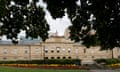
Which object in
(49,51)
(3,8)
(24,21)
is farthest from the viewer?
(49,51)

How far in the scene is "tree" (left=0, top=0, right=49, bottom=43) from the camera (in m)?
7.62

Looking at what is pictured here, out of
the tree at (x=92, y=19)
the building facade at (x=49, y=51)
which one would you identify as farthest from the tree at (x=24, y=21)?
the building facade at (x=49, y=51)

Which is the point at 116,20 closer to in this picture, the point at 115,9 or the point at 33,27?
the point at 115,9

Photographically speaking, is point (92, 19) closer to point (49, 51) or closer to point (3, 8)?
point (3, 8)

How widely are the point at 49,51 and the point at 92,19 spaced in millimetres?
82910

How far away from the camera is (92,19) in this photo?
281 inches

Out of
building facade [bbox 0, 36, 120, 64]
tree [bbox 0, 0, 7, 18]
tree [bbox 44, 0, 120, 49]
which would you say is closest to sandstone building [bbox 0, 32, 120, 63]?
building facade [bbox 0, 36, 120, 64]

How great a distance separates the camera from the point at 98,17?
22.9ft

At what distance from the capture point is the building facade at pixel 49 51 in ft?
291

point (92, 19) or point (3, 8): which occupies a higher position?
point (3, 8)

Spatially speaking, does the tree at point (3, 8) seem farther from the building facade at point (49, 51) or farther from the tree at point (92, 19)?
the building facade at point (49, 51)

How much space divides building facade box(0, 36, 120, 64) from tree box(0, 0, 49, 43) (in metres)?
79.6

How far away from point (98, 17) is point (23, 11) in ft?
6.01

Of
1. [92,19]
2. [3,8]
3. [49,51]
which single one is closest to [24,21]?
[3,8]
